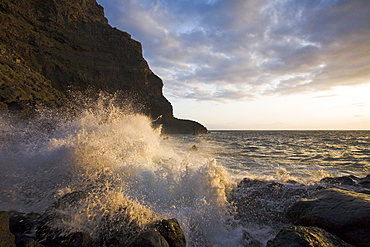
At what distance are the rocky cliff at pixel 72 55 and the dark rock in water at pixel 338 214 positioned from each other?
583 inches

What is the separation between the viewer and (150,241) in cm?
246

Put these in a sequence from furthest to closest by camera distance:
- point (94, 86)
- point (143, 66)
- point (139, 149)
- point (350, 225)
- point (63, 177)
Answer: point (143, 66), point (94, 86), point (139, 149), point (63, 177), point (350, 225)

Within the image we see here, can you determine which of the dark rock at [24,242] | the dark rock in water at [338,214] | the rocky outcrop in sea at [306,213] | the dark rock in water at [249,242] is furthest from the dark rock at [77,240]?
the dark rock in water at [338,214]

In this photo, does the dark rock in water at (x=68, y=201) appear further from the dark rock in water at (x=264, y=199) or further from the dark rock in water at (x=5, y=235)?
the dark rock in water at (x=264, y=199)

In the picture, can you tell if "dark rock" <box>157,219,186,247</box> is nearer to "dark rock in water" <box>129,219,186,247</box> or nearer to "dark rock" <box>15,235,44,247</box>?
"dark rock in water" <box>129,219,186,247</box>

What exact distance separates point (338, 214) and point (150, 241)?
10.8ft

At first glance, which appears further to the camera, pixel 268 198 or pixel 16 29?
pixel 16 29

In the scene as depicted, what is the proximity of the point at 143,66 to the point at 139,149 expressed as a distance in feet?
158

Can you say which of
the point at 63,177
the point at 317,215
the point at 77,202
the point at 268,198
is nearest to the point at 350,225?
the point at 317,215

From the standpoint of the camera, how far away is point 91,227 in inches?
118

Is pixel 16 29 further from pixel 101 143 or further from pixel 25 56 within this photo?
pixel 101 143

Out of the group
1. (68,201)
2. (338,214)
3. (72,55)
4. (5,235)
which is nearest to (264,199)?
(338,214)

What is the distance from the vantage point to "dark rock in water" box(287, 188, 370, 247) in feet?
10.1

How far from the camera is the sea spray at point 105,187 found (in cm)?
316
